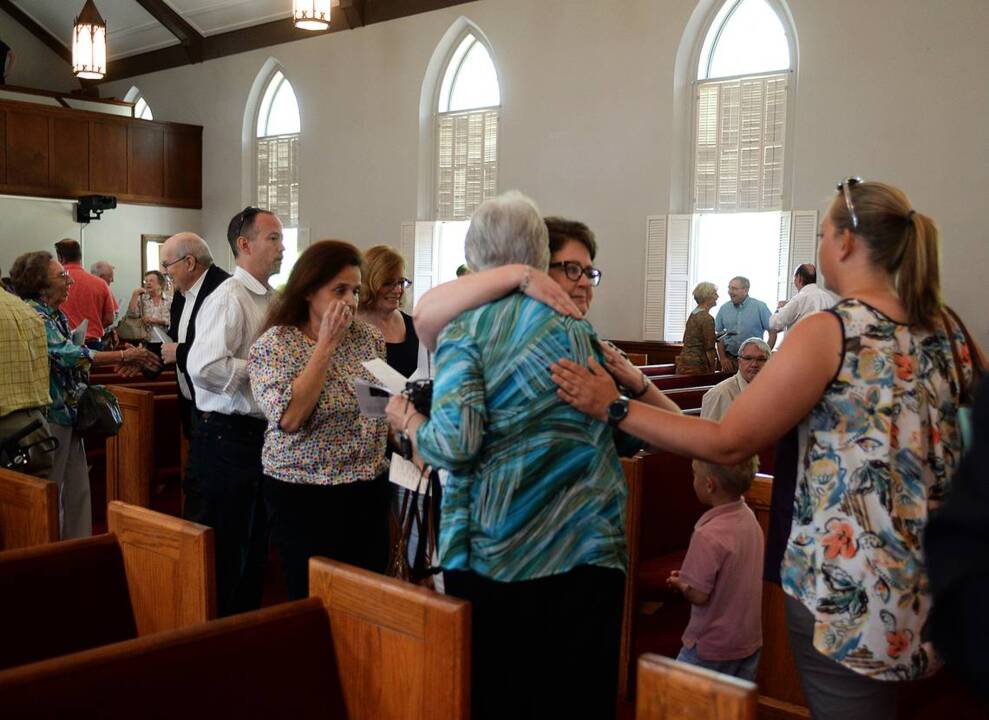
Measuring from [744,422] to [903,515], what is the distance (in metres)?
0.29

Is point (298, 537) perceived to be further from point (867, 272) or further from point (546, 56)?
point (546, 56)

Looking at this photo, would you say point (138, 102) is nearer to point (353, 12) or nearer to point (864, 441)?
point (353, 12)

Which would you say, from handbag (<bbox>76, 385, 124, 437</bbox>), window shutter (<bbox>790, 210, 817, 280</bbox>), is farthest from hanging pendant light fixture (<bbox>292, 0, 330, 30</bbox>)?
handbag (<bbox>76, 385, 124, 437</bbox>)

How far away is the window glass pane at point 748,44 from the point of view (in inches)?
372

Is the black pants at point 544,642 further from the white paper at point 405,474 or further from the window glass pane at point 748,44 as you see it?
the window glass pane at point 748,44

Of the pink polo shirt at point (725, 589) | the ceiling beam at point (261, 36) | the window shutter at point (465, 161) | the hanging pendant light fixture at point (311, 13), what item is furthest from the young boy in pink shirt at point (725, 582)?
the ceiling beam at point (261, 36)

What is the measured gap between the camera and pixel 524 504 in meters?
1.75

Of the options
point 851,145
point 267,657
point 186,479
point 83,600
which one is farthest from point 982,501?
point 851,145

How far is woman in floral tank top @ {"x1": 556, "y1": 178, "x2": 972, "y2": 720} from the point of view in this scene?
5.28 feet

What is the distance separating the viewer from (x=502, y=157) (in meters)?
11.4

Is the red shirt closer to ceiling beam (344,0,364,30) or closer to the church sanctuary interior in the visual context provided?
the church sanctuary interior

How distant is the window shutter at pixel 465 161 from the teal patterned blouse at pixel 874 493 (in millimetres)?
10008

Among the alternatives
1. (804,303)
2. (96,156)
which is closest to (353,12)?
(96,156)

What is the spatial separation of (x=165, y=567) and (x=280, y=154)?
40.9ft
